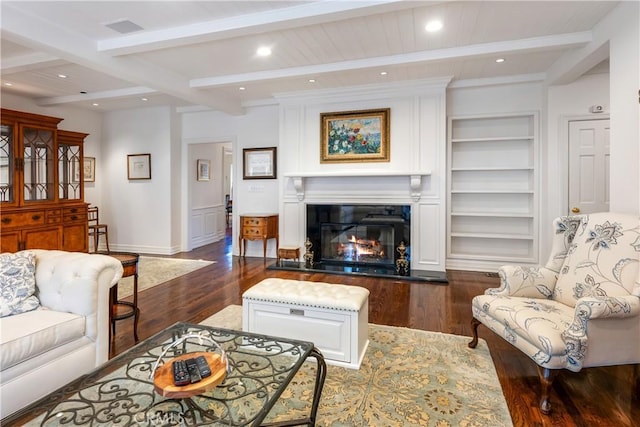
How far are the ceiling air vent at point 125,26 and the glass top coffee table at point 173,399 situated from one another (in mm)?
2778

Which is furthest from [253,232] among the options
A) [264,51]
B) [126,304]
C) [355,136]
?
[264,51]

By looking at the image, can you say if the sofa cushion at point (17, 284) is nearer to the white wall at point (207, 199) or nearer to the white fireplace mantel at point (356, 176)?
the white fireplace mantel at point (356, 176)

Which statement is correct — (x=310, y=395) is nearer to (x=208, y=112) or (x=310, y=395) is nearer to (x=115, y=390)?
(x=115, y=390)

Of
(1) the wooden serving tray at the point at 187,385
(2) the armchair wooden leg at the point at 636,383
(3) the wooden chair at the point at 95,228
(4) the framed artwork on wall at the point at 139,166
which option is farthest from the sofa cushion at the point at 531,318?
(3) the wooden chair at the point at 95,228

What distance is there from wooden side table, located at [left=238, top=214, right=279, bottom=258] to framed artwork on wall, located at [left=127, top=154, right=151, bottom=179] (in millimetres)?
2265

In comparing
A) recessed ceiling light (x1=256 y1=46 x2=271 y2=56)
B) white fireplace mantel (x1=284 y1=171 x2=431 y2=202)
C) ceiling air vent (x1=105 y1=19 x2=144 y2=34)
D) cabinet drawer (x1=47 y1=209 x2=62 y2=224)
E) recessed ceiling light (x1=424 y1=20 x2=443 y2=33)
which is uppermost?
recessed ceiling light (x1=256 y1=46 x2=271 y2=56)

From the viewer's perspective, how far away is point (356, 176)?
4.84m

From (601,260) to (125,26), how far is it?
13.8 feet

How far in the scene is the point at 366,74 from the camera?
13.8 feet

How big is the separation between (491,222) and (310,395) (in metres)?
4.03

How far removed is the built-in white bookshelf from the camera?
459cm

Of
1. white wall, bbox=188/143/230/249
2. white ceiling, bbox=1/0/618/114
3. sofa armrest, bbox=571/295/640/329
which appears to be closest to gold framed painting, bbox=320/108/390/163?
white ceiling, bbox=1/0/618/114

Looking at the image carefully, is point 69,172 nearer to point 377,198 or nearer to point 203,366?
point 377,198

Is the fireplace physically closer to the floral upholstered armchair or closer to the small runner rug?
the small runner rug
